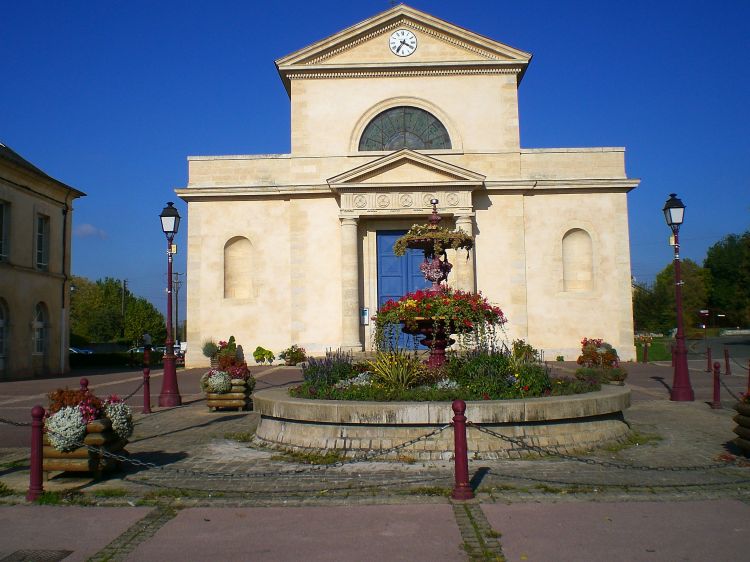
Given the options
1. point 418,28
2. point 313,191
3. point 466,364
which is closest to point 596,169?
point 418,28

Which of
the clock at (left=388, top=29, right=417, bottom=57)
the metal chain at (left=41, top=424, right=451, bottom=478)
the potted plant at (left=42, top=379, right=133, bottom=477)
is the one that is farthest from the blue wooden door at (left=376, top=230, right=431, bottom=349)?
the potted plant at (left=42, top=379, right=133, bottom=477)

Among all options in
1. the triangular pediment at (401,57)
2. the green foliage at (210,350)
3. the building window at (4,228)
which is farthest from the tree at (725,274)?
the building window at (4,228)

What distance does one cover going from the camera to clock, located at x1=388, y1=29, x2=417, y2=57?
28922mm

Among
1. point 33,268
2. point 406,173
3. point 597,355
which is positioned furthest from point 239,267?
point 597,355

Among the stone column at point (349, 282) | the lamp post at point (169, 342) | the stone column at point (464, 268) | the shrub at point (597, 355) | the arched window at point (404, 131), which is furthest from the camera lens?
the arched window at point (404, 131)

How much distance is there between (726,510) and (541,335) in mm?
21367

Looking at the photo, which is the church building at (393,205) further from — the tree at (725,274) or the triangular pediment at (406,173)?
the tree at (725,274)

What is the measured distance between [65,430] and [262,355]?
2030 cm

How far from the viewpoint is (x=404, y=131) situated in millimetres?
29031

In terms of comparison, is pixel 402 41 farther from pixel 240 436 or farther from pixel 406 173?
pixel 240 436

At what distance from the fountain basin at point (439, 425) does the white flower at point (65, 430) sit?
2634 mm

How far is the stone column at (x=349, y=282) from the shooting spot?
2675 centimetres

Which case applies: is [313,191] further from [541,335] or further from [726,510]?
[726,510]

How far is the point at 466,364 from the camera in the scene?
10398 millimetres
